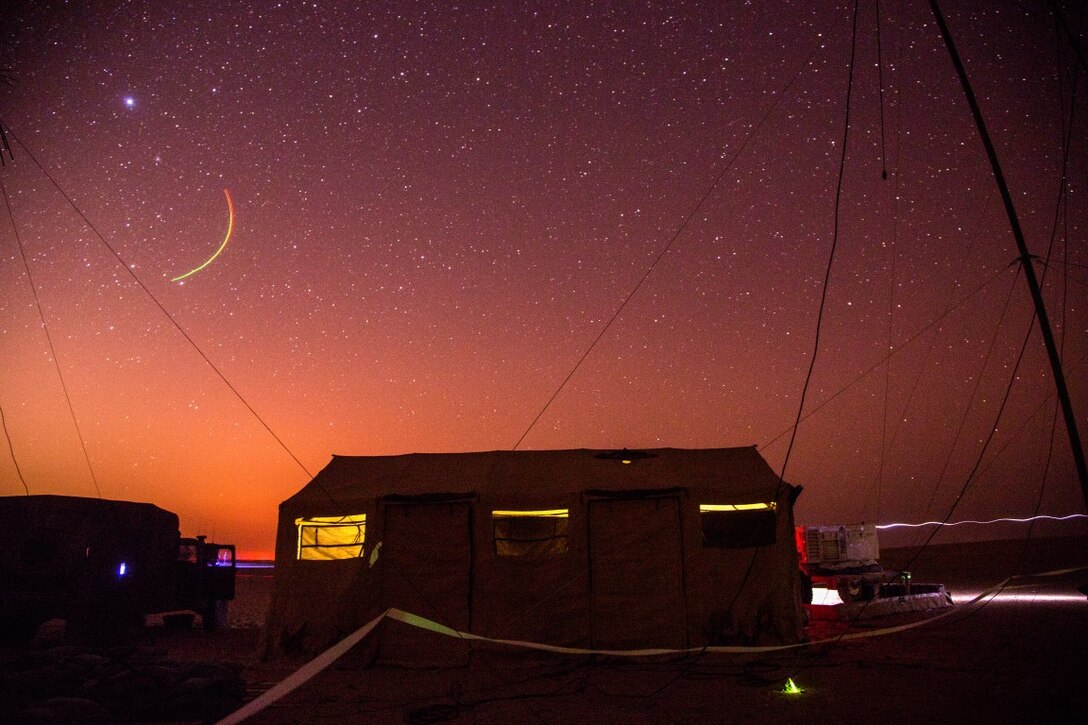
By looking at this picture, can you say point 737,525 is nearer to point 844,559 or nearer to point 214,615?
point 844,559

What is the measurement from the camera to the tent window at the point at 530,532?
10.1 m

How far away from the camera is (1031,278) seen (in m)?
6.63

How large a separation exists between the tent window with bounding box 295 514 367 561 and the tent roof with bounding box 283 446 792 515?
0.23 metres

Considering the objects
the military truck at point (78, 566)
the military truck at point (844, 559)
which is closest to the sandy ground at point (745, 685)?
the military truck at point (78, 566)

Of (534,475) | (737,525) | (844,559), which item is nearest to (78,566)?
(534,475)

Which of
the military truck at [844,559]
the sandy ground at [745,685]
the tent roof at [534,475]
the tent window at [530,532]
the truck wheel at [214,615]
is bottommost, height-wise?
the truck wheel at [214,615]

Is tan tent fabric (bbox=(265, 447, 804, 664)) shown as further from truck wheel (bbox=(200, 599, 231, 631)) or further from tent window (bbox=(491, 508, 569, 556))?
truck wheel (bbox=(200, 599, 231, 631))

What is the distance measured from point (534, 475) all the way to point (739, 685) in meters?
4.77

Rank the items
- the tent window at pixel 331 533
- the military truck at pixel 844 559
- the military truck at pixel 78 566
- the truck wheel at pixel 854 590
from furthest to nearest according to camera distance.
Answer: the military truck at pixel 844 559
the truck wheel at pixel 854 590
the military truck at pixel 78 566
the tent window at pixel 331 533

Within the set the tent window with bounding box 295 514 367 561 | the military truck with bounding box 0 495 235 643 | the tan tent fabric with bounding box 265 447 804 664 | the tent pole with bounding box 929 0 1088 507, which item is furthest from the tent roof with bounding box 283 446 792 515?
the military truck with bounding box 0 495 235 643

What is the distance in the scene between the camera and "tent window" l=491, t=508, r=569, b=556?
10.1 metres

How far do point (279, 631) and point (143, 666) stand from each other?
11.5 ft

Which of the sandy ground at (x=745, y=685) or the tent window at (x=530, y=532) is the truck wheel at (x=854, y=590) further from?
the tent window at (x=530, y=532)

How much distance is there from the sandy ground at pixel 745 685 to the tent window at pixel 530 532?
1601mm
